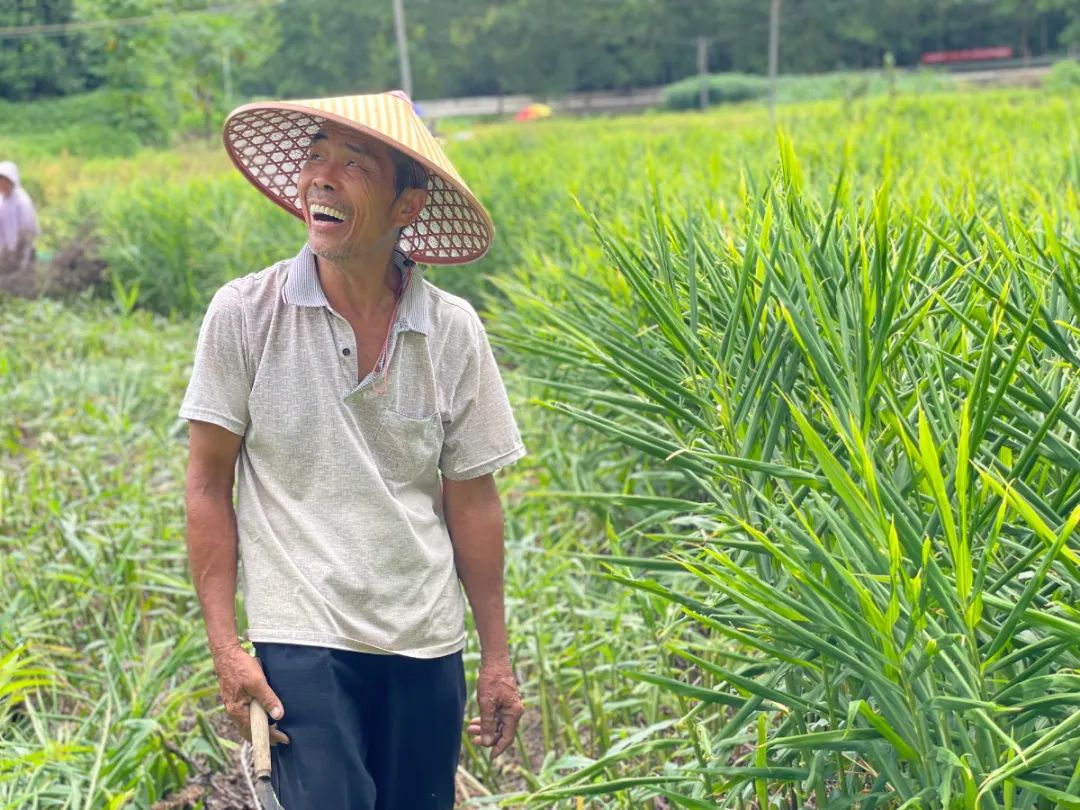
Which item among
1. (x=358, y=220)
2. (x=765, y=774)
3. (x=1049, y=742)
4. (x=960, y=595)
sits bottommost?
(x=765, y=774)

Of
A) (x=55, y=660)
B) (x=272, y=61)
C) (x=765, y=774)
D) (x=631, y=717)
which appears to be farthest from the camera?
(x=272, y=61)

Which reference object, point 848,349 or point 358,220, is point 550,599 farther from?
point 848,349

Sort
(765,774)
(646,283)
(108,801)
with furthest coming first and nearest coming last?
(108,801) → (646,283) → (765,774)

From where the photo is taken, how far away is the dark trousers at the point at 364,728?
6.72 ft

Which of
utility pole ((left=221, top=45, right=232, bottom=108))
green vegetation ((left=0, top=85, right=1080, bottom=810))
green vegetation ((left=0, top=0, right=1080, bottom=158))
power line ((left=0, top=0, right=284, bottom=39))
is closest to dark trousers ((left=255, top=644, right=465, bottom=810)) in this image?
green vegetation ((left=0, top=85, right=1080, bottom=810))

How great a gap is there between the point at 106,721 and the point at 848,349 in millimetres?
1775

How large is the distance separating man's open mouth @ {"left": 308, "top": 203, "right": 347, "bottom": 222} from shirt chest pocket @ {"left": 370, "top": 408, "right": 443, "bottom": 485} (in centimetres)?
30

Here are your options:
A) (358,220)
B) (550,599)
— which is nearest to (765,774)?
(358,220)

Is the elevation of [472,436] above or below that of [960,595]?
below

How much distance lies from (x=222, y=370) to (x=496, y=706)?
715 millimetres

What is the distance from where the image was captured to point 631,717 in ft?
10.3

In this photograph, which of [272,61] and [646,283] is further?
[272,61]

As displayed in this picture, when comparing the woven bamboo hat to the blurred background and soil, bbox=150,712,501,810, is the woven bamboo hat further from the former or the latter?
soil, bbox=150,712,501,810

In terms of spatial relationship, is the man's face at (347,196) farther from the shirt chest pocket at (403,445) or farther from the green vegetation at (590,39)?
the green vegetation at (590,39)
